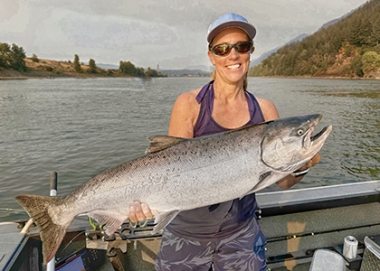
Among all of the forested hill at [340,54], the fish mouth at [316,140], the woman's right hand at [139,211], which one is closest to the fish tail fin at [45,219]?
the woman's right hand at [139,211]

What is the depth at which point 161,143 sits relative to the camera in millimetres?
2219

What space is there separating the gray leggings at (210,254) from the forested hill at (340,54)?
296 ft

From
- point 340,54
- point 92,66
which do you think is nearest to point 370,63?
point 340,54

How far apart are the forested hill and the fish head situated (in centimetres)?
9013

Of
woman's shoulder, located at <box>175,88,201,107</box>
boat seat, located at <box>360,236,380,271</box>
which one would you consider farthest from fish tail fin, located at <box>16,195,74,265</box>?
boat seat, located at <box>360,236,380,271</box>

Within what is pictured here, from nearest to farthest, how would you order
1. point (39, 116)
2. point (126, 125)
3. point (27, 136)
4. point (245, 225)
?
point (245, 225) → point (27, 136) → point (126, 125) → point (39, 116)

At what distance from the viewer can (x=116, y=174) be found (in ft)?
7.06

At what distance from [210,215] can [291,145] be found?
2.58ft

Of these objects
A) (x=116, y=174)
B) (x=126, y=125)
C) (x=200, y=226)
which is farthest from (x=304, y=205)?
(x=126, y=125)

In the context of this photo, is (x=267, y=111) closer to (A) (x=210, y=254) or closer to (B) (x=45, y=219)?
(A) (x=210, y=254)

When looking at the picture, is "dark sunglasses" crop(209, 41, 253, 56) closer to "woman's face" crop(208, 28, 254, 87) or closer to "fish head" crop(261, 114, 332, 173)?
"woman's face" crop(208, 28, 254, 87)

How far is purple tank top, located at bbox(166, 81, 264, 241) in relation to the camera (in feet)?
7.13

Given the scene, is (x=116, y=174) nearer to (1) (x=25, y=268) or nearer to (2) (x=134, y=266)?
(1) (x=25, y=268)

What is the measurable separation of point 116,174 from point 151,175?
27cm
